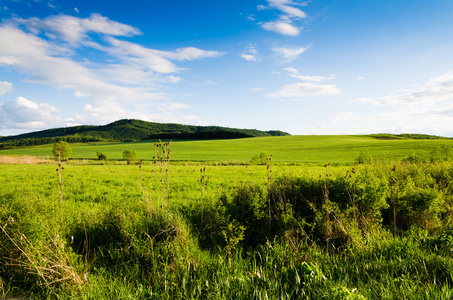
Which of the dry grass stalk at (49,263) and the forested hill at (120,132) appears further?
the forested hill at (120,132)

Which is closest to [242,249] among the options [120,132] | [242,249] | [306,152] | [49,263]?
[242,249]

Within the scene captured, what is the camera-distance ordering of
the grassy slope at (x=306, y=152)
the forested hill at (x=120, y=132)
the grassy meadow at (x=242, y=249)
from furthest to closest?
the forested hill at (x=120, y=132), the grassy slope at (x=306, y=152), the grassy meadow at (x=242, y=249)

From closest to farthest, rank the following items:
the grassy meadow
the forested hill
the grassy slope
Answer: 1. the grassy meadow
2. the grassy slope
3. the forested hill

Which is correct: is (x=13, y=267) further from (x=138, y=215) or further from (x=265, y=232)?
(x=265, y=232)

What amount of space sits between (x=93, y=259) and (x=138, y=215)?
Answer: 4.34 ft

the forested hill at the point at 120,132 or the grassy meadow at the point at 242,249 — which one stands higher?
the forested hill at the point at 120,132

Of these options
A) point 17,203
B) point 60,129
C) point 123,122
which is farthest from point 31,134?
point 17,203

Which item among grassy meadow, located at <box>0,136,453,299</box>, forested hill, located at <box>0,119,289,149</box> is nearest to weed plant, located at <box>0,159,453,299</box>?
grassy meadow, located at <box>0,136,453,299</box>

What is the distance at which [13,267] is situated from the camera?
14.0 ft

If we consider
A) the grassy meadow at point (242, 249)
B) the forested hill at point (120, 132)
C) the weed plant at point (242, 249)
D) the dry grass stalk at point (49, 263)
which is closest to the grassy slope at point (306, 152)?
the weed plant at point (242, 249)

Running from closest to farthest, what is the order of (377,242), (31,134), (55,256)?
(55,256) → (377,242) → (31,134)

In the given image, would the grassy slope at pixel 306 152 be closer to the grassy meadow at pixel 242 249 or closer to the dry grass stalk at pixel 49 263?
the grassy meadow at pixel 242 249

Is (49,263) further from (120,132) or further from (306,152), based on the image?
(120,132)

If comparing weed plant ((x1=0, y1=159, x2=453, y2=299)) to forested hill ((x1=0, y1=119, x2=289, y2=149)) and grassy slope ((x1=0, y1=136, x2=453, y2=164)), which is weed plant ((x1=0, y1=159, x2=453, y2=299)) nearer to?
grassy slope ((x1=0, y1=136, x2=453, y2=164))
